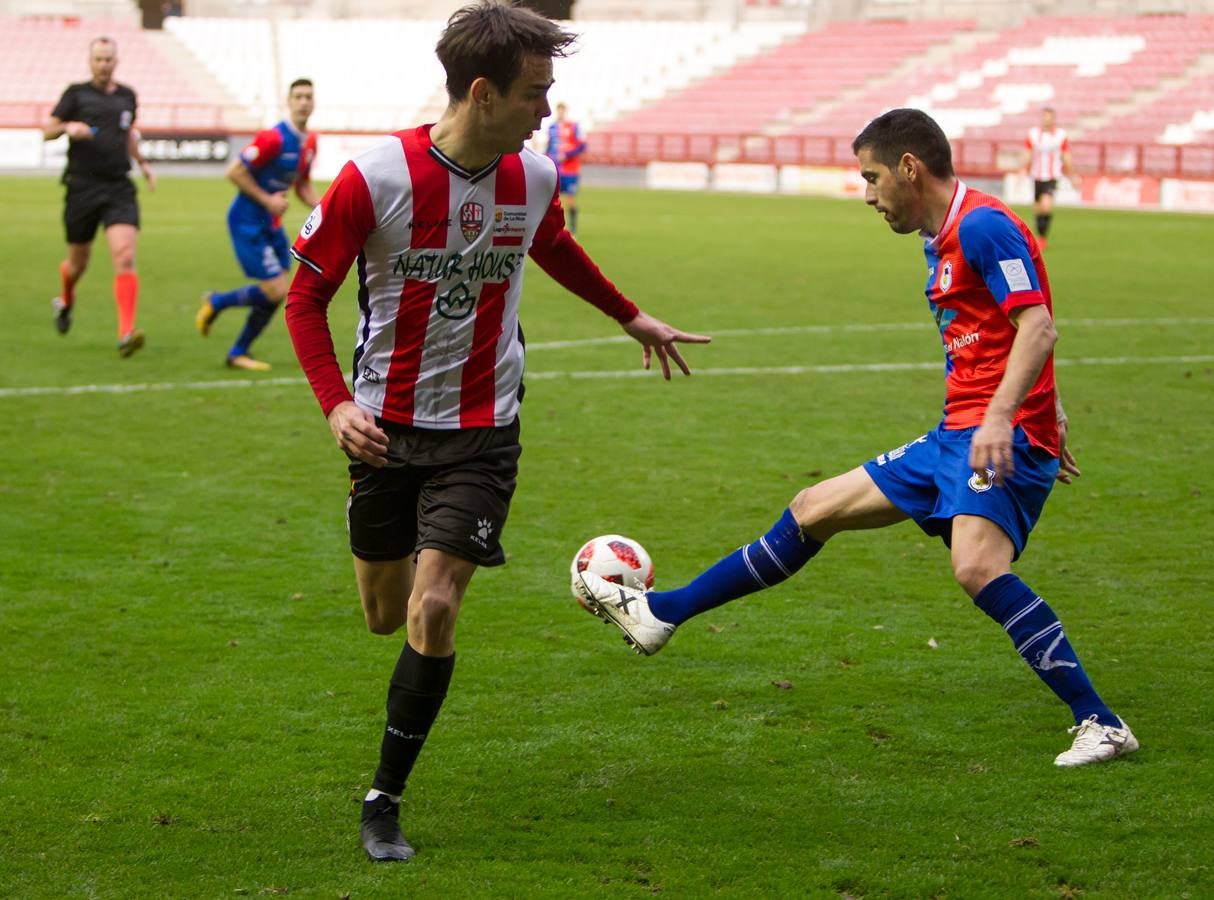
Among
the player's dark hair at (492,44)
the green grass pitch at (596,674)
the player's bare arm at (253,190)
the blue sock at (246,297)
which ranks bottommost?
the green grass pitch at (596,674)

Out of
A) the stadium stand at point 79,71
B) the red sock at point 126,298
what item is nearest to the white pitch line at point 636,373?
the red sock at point 126,298

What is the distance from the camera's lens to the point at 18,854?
3.97 m

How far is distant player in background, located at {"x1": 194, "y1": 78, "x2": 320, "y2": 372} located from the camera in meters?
11.6

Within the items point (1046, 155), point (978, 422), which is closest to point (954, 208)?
point (978, 422)

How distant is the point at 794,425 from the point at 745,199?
94.8ft

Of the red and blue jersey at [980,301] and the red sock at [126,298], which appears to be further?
the red sock at [126,298]

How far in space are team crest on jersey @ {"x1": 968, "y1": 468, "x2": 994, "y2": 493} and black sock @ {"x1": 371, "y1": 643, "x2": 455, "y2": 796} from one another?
1.62 metres

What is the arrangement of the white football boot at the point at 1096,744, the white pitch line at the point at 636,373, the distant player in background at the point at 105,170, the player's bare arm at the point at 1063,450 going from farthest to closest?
1. the distant player in background at the point at 105,170
2. the white pitch line at the point at 636,373
3. the player's bare arm at the point at 1063,450
4. the white football boot at the point at 1096,744

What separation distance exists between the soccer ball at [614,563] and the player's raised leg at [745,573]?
0.05 meters

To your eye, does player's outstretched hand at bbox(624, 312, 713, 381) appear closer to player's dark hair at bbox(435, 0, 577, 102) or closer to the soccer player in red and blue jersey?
the soccer player in red and blue jersey

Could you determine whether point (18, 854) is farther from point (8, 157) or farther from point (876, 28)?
point (876, 28)

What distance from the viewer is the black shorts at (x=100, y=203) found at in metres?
12.3

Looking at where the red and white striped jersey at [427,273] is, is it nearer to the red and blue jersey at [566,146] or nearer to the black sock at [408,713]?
the black sock at [408,713]

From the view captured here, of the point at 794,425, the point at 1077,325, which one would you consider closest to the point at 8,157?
the point at 1077,325
